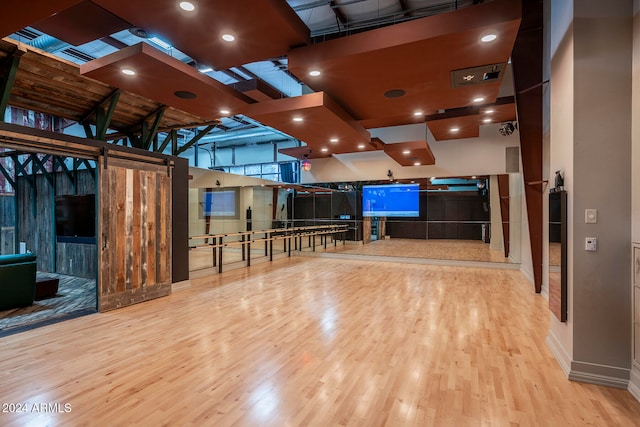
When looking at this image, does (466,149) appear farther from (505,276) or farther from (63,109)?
(63,109)

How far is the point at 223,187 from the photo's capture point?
8.62 metres

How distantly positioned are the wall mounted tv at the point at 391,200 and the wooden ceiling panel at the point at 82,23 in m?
7.68

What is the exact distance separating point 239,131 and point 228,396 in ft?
30.6

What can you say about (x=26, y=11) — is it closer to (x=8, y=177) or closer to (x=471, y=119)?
(x=471, y=119)

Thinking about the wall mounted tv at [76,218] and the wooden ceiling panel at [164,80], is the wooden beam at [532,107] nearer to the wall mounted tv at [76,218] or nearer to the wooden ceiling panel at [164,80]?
the wooden ceiling panel at [164,80]

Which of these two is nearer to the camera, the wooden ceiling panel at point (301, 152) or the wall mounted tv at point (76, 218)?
the wall mounted tv at point (76, 218)

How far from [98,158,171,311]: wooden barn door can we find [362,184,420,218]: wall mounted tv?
6.28 meters

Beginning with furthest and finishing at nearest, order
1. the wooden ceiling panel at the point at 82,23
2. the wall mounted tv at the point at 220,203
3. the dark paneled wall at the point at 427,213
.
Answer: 1. the dark paneled wall at the point at 427,213
2. the wall mounted tv at the point at 220,203
3. the wooden ceiling panel at the point at 82,23

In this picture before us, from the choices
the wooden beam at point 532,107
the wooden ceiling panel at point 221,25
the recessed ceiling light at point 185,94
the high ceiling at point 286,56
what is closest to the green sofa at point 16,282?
the high ceiling at point 286,56

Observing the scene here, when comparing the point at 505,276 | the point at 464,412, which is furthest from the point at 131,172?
Result: the point at 505,276

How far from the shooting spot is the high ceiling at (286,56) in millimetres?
2896

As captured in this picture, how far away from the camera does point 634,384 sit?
8.22 ft

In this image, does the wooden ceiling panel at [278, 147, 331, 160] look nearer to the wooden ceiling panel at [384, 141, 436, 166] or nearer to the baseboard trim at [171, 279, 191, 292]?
the wooden ceiling panel at [384, 141, 436, 166]

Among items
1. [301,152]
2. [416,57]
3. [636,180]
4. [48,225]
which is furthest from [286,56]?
[48,225]
